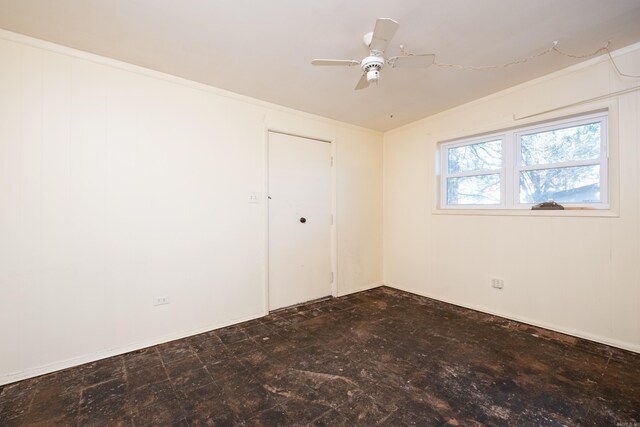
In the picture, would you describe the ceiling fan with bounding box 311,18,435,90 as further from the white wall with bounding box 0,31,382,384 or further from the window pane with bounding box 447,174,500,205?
the window pane with bounding box 447,174,500,205

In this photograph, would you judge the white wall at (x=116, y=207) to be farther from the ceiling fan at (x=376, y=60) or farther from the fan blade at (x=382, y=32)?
the fan blade at (x=382, y=32)

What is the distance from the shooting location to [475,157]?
3.39 metres

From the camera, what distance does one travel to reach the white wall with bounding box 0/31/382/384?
1979 mm

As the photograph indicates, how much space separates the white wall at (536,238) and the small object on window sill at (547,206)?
0.30 ft

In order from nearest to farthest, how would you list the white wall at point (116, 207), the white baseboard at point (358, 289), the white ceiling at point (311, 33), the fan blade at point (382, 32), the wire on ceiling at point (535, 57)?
the fan blade at point (382, 32), the white ceiling at point (311, 33), the white wall at point (116, 207), the wire on ceiling at point (535, 57), the white baseboard at point (358, 289)

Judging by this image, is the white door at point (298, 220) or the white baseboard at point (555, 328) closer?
the white baseboard at point (555, 328)

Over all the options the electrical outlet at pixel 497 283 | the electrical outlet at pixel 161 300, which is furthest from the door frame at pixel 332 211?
the electrical outlet at pixel 497 283

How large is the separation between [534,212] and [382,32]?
243cm

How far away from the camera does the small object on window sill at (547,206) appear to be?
8.79ft

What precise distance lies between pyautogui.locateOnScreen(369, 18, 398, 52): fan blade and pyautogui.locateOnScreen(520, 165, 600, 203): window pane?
7.50 ft

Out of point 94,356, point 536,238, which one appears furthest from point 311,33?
point 94,356

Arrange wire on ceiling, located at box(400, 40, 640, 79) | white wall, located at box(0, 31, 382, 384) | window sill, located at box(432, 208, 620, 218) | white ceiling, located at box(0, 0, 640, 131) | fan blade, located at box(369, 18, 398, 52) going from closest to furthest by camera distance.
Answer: fan blade, located at box(369, 18, 398, 52)
white ceiling, located at box(0, 0, 640, 131)
white wall, located at box(0, 31, 382, 384)
wire on ceiling, located at box(400, 40, 640, 79)
window sill, located at box(432, 208, 620, 218)

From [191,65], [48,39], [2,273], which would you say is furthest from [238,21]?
[2,273]

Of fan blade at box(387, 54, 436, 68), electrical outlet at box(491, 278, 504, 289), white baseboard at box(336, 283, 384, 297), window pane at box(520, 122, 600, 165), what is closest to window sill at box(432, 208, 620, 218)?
window pane at box(520, 122, 600, 165)
